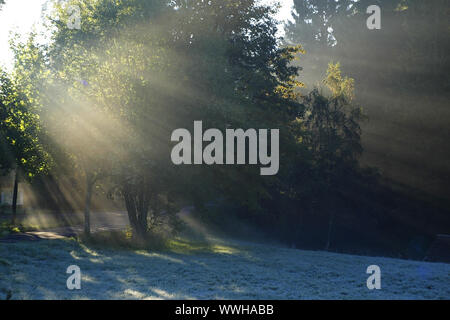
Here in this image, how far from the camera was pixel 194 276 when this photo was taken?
13906mm

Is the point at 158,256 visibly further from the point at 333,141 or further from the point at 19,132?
the point at 333,141

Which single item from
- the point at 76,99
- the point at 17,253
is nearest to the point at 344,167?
the point at 76,99

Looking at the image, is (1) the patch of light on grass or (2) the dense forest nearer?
(1) the patch of light on grass

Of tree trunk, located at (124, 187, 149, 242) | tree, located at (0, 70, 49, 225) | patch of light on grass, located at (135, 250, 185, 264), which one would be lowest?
patch of light on grass, located at (135, 250, 185, 264)

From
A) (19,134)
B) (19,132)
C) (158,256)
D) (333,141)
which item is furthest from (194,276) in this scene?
(333,141)

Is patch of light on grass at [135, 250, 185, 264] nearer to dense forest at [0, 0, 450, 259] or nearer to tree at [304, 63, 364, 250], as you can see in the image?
dense forest at [0, 0, 450, 259]

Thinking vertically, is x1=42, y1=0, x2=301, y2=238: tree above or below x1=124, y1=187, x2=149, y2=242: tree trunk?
above

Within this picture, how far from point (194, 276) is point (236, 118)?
27.3 feet

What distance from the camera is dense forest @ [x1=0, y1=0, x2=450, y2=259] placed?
64.1ft

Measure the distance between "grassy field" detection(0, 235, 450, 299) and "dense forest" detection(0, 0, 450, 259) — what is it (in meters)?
3.36

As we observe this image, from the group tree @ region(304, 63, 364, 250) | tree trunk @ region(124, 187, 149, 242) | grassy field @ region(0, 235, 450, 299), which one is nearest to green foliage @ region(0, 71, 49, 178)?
tree trunk @ region(124, 187, 149, 242)

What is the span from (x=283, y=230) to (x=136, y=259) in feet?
79.8

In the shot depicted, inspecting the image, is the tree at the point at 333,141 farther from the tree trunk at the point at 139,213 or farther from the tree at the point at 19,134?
the tree at the point at 19,134

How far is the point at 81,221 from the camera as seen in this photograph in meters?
35.2
